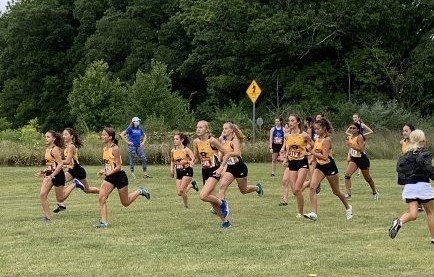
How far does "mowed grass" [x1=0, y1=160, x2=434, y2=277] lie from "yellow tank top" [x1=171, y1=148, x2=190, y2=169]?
3.08 feet

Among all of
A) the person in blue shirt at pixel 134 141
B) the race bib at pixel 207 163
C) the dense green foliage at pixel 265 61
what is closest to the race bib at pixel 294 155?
the race bib at pixel 207 163

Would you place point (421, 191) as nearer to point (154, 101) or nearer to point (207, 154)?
point (207, 154)

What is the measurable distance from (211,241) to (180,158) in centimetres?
381

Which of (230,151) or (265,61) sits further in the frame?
(265,61)

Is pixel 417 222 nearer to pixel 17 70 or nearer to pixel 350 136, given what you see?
pixel 350 136

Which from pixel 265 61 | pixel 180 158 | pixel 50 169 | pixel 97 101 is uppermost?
pixel 265 61

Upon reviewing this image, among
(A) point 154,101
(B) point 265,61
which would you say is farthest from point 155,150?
(B) point 265,61

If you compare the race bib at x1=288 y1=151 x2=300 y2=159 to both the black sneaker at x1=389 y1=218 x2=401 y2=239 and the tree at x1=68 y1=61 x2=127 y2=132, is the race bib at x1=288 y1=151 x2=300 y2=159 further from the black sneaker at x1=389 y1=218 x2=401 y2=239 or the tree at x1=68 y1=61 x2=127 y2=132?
the tree at x1=68 y1=61 x2=127 y2=132

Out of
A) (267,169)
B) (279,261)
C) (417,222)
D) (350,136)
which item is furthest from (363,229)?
(267,169)

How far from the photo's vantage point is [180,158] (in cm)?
1481

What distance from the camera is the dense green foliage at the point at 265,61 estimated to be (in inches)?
1694

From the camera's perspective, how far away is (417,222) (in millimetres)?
13031

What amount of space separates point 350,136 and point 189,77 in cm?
4379

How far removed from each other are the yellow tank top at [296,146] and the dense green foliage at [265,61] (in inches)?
857
